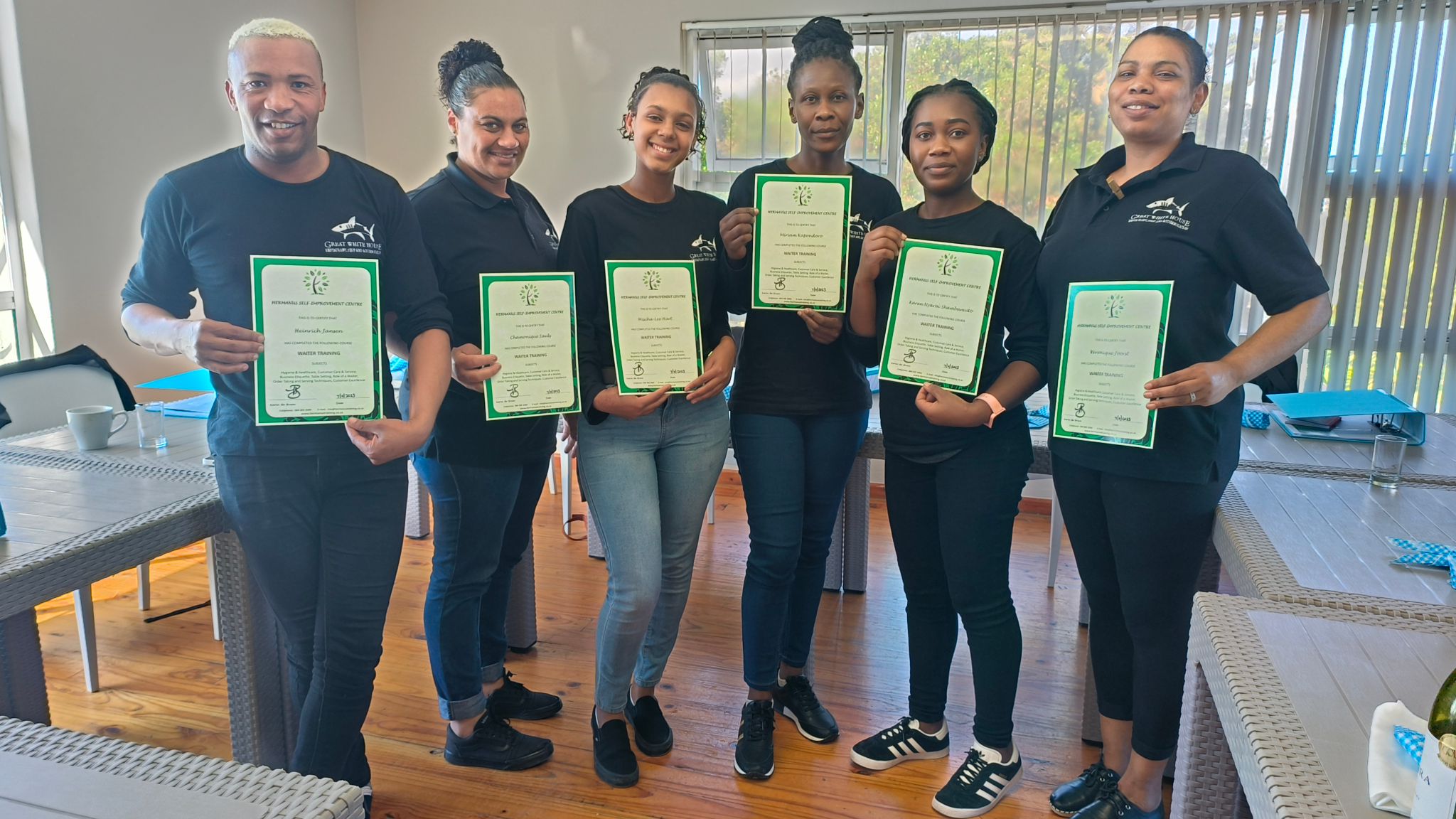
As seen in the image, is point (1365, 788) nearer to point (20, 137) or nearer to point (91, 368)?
point (91, 368)

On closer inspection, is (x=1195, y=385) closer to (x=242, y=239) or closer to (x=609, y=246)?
(x=609, y=246)

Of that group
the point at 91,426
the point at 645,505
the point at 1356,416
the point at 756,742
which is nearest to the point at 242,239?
the point at 645,505

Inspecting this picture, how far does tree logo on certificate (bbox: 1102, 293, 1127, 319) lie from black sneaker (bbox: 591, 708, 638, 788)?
1.40m

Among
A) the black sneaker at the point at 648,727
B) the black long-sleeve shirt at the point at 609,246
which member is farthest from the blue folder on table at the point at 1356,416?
the black sneaker at the point at 648,727

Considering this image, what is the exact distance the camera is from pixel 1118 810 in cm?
187

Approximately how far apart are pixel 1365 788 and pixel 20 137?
4.20 meters

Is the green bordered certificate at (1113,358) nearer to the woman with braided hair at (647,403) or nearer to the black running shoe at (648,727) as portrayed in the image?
the woman with braided hair at (647,403)

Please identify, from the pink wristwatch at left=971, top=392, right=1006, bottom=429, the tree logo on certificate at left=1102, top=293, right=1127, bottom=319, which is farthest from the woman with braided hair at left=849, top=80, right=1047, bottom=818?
the tree logo on certificate at left=1102, top=293, right=1127, bottom=319

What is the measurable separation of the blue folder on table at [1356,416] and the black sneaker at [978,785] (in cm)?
117

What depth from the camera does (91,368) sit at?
2820 mm

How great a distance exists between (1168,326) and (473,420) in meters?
1.36

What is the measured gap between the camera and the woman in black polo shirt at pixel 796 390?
192 cm

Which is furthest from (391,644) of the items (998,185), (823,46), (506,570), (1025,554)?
(998,185)

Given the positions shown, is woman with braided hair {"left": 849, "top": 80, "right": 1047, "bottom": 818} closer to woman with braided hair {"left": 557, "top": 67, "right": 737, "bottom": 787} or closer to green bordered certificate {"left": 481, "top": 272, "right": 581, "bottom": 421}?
woman with braided hair {"left": 557, "top": 67, "right": 737, "bottom": 787}
